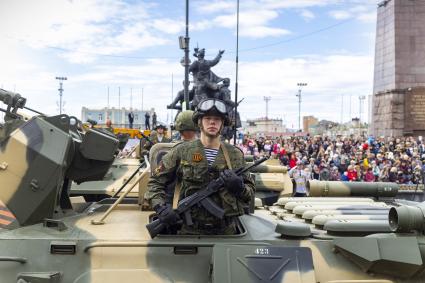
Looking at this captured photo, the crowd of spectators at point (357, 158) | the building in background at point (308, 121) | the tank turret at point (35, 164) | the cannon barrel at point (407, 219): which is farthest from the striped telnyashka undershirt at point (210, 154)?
the building in background at point (308, 121)

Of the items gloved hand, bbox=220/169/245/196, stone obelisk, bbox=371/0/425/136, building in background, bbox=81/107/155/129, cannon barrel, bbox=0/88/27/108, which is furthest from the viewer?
building in background, bbox=81/107/155/129

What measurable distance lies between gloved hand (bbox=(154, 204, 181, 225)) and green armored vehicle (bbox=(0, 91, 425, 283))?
17 centimetres

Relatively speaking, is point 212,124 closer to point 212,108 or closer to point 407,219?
point 212,108

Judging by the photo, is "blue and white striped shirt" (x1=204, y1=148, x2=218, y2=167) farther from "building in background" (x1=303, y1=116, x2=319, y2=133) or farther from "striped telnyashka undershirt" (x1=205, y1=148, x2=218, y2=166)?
"building in background" (x1=303, y1=116, x2=319, y2=133)

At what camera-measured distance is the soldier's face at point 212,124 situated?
4844 millimetres

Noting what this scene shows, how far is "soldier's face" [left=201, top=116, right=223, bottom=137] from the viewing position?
191 inches

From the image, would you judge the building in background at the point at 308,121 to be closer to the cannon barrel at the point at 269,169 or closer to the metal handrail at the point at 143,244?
the cannon barrel at the point at 269,169

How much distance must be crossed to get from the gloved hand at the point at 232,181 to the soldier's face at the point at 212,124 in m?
0.44

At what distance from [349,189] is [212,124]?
2.92 metres

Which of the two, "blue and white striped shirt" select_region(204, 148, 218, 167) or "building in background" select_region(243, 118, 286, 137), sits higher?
"building in background" select_region(243, 118, 286, 137)

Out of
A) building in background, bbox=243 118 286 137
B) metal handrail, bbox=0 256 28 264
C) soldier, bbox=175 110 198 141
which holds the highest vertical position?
building in background, bbox=243 118 286 137

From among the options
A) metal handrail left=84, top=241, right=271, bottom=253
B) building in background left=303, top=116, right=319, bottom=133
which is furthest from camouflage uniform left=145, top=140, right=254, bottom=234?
building in background left=303, top=116, right=319, bottom=133

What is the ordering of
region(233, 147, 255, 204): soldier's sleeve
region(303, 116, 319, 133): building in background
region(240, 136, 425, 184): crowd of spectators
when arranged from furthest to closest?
region(303, 116, 319, 133): building in background
region(240, 136, 425, 184): crowd of spectators
region(233, 147, 255, 204): soldier's sleeve

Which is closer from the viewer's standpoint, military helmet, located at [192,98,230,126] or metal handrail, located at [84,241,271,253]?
metal handrail, located at [84,241,271,253]
